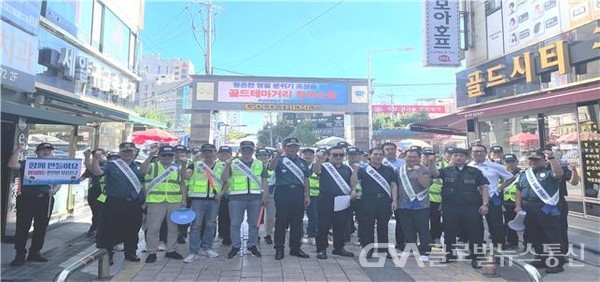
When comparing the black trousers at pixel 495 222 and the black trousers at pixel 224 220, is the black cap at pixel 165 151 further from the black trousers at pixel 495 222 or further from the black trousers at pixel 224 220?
the black trousers at pixel 495 222

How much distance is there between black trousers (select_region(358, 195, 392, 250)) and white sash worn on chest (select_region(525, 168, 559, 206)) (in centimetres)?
202

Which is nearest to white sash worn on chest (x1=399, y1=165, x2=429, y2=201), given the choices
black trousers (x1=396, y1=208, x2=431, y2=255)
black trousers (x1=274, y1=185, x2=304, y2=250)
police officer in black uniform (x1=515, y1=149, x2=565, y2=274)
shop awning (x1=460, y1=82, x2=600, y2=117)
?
black trousers (x1=396, y1=208, x2=431, y2=255)

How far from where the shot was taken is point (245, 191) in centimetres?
583

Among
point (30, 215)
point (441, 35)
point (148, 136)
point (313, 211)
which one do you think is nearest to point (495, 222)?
point (313, 211)

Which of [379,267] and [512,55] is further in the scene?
[512,55]

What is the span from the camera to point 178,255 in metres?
5.72

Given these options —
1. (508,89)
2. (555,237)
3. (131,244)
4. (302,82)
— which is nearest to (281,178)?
(131,244)

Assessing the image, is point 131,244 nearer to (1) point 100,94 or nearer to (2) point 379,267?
(2) point 379,267

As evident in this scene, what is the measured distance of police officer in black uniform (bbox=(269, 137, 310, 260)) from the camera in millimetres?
5777

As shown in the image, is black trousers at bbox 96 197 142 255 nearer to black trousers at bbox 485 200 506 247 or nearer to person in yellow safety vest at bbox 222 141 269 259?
person in yellow safety vest at bbox 222 141 269 259

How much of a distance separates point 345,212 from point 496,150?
325cm

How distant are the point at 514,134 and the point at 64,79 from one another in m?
11.6

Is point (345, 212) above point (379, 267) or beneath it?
above

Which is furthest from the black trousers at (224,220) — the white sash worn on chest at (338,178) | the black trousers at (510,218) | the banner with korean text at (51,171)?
the black trousers at (510,218)
